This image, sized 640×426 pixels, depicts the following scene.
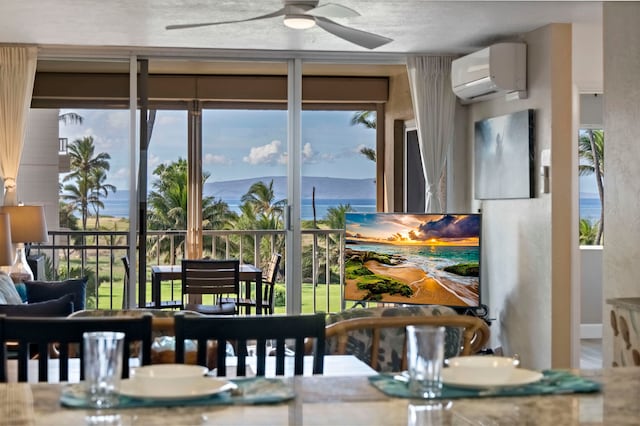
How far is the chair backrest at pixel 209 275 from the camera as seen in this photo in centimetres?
666

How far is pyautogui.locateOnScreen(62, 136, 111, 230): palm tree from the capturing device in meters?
7.12

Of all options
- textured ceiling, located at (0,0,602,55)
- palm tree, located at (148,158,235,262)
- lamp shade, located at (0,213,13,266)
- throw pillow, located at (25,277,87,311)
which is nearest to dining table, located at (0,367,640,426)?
lamp shade, located at (0,213,13,266)

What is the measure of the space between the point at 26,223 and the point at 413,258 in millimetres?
2813

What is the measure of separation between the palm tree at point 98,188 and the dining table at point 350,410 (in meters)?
5.54

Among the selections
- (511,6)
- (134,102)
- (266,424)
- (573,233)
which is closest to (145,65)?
(134,102)

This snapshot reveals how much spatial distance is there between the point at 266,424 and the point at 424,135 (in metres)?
5.90

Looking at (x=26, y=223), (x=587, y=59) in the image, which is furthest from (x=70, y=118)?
(x=587, y=59)

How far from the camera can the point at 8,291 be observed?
18.0 ft

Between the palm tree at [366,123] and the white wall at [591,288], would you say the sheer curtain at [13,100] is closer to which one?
the palm tree at [366,123]

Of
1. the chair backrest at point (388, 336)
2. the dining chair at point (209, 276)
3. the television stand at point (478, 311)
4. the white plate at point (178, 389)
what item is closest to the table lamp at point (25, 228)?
the dining chair at point (209, 276)

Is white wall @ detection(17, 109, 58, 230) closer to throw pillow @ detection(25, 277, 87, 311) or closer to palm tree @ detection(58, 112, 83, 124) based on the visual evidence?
palm tree @ detection(58, 112, 83, 124)

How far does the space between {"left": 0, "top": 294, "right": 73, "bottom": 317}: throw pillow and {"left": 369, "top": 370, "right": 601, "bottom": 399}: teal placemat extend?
113 inches

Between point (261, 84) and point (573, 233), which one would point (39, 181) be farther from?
point (573, 233)

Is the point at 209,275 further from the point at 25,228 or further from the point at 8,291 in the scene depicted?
the point at 8,291
